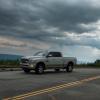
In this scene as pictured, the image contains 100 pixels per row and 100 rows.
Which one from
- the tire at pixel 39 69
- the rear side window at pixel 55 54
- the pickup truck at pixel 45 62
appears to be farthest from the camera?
the rear side window at pixel 55 54

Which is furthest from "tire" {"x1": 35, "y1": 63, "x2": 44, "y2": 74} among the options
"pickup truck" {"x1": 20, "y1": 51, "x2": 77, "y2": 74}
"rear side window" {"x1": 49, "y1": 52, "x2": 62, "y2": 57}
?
"rear side window" {"x1": 49, "y1": 52, "x2": 62, "y2": 57}

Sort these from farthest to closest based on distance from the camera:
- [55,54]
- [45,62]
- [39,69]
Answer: [55,54], [45,62], [39,69]

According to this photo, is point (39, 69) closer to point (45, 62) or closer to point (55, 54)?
point (45, 62)

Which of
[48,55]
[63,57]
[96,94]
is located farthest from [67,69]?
[96,94]

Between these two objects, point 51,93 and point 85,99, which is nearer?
point 85,99

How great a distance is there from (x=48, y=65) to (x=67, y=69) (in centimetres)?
306

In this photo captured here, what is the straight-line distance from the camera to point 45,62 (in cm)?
2780

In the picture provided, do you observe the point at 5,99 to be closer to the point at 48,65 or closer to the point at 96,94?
the point at 96,94

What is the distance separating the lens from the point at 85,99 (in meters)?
13.7

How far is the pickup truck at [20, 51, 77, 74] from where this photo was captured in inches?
1061

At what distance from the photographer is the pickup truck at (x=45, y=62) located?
26.9 metres

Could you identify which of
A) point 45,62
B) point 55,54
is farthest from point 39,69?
point 55,54

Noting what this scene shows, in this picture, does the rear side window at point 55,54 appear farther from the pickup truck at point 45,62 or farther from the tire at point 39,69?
the tire at point 39,69

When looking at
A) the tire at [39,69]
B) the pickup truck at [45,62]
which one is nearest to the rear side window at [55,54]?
the pickup truck at [45,62]
